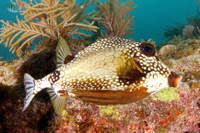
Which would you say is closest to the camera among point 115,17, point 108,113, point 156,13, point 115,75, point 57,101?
point 115,75

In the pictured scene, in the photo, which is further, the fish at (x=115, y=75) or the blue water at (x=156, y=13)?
the blue water at (x=156, y=13)

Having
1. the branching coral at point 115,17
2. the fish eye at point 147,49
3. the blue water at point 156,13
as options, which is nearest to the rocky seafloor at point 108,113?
the fish eye at point 147,49

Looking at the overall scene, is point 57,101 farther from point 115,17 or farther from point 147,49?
point 115,17

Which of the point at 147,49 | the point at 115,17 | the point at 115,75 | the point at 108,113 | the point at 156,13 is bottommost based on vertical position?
the point at 108,113

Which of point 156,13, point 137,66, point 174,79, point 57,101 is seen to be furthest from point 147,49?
point 156,13

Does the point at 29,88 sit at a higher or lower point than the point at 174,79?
lower

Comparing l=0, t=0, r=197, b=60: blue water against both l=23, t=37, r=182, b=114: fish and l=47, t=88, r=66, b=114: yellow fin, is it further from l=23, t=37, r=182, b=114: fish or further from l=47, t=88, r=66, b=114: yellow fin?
l=47, t=88, r=66, b=114: yellow fin

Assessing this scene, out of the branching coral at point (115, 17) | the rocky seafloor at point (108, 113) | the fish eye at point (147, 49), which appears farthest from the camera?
the branching coral at point (115, 17)

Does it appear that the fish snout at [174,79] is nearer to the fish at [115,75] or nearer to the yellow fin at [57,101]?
the fish at [115,75]
